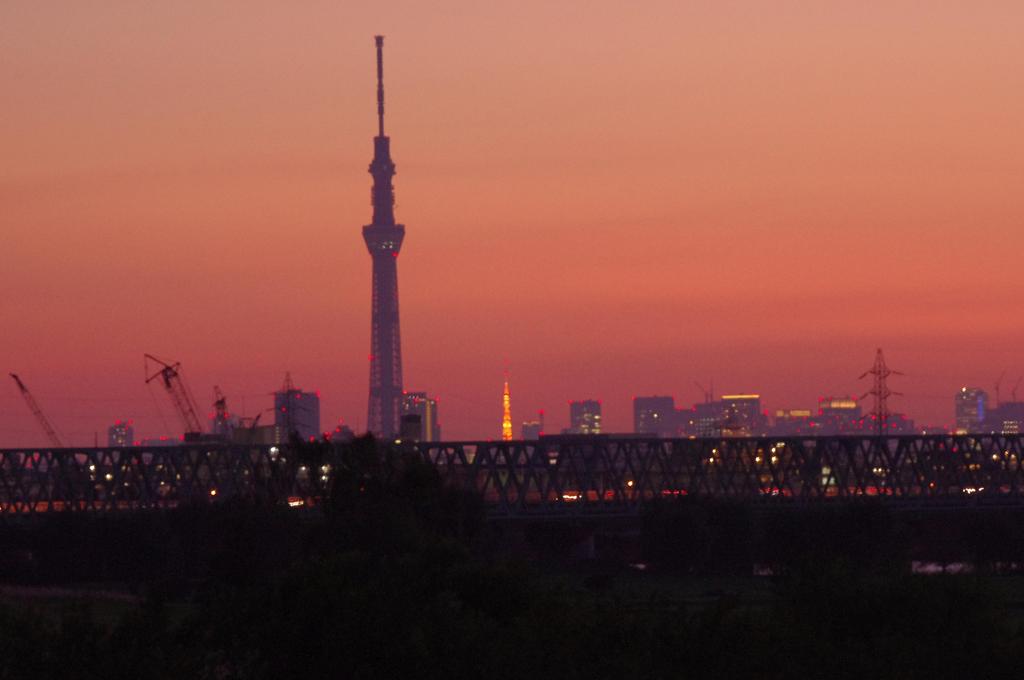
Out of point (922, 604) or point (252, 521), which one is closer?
point (922, 604)

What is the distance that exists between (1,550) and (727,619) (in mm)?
125846

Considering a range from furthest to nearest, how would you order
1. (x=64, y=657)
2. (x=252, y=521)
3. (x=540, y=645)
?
(x=252, y=521) → (x=540, y=645) → (x=64, y=657)

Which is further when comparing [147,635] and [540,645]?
[540,645]

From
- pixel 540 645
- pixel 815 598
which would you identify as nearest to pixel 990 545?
pixel 815 598

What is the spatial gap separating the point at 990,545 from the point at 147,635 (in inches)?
5144

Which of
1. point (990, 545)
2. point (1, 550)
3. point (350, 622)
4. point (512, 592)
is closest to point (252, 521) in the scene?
point (1, 550)

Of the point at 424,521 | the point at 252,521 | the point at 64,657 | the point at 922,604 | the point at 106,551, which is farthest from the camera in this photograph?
the point at 106,551

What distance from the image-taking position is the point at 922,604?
67.8 m

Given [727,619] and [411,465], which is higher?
[411,465]

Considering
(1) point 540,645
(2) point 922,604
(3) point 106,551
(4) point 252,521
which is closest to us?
(1) point 540,645

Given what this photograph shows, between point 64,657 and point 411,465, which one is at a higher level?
point 411,465

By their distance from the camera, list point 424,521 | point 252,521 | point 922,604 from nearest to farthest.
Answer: point 922,604 → point 424,521 → point 252,521

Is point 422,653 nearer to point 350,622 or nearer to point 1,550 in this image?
point 350,622

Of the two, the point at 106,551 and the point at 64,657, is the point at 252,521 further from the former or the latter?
the point at 64,657
